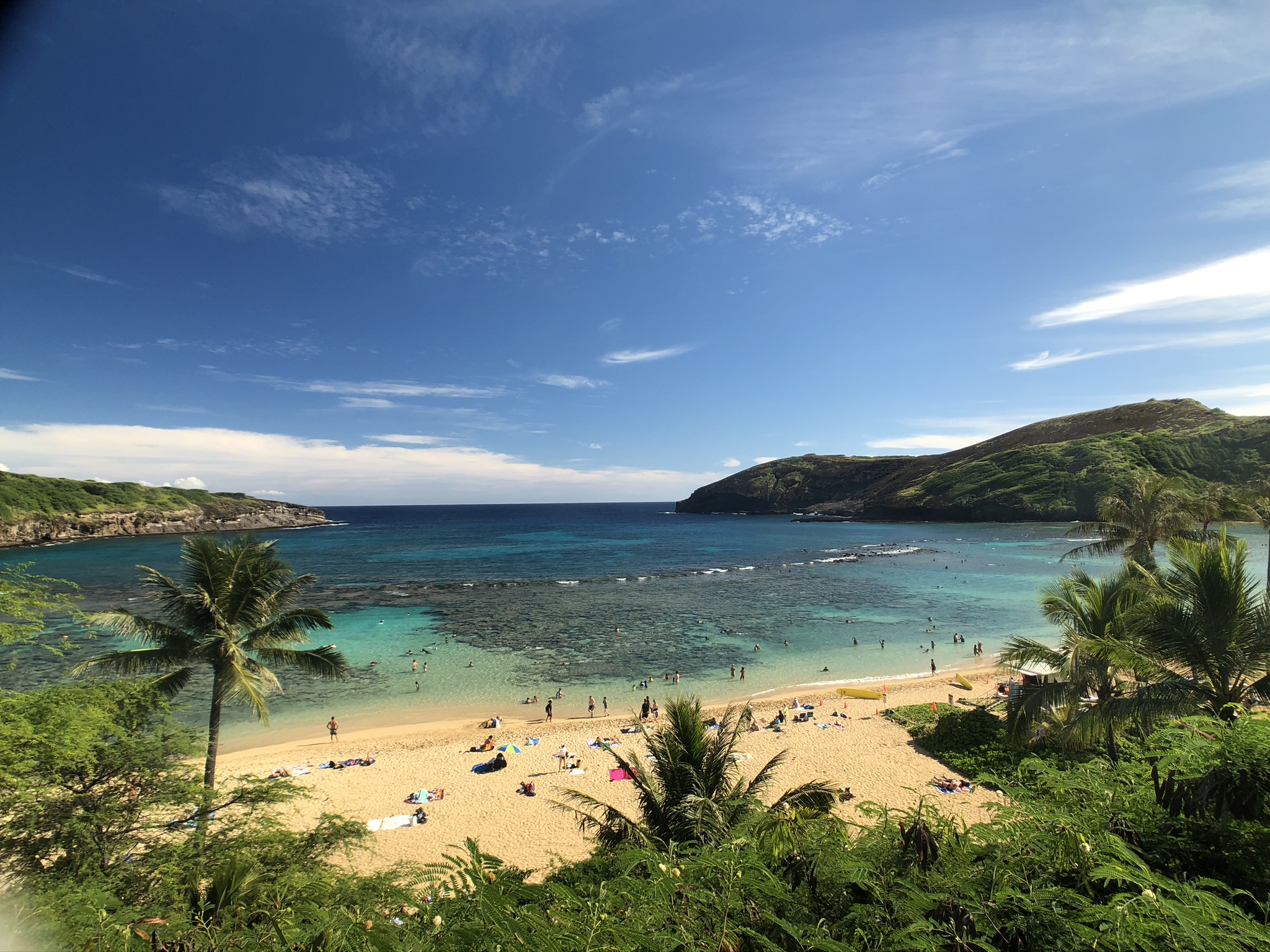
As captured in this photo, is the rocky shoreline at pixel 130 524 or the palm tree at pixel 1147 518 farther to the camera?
the rocky shoreline at pixel 130 524

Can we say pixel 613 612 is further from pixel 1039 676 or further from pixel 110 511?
pixel 110 511

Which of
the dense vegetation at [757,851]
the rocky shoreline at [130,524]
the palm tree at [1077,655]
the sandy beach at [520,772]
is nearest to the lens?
the dense vegetation at [757,851]

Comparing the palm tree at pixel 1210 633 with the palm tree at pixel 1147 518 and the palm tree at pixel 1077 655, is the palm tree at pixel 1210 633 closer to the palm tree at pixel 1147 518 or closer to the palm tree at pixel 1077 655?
the palm tree at pixel 1077 655

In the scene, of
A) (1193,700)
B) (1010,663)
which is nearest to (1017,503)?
(1010,663)

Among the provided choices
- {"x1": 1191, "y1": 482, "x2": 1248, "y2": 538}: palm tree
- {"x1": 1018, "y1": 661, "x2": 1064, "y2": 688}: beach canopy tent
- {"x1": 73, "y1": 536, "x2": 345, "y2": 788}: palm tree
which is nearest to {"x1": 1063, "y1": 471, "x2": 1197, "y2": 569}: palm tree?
{"x1": 1191, "y1": 482, "x2": 1248, "y2": 538}: palm tree

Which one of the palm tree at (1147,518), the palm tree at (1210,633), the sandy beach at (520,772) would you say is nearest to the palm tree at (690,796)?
the palm tree at (1210,633)

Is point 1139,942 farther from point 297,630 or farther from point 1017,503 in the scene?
point 1017,503

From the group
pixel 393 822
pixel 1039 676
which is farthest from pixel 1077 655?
pixel 393 822

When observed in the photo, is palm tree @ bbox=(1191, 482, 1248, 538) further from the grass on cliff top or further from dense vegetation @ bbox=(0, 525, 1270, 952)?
the grass on cliff top
